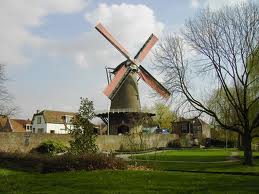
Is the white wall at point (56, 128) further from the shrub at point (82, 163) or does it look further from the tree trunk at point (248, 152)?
Answer: the shrub at point (82, 163)

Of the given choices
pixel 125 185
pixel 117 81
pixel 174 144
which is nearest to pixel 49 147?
pixel 117 81

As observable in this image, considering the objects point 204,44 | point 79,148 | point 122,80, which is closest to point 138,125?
point 122,80

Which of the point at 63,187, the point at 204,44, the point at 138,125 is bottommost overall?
the point at 63,187

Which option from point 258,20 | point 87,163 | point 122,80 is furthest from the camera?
point 122,80

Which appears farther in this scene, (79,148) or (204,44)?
(204,44)

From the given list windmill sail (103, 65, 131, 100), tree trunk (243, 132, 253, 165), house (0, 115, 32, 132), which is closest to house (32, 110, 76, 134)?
house (0, 115, 32, 132)

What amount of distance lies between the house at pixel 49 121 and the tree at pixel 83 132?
203 feet

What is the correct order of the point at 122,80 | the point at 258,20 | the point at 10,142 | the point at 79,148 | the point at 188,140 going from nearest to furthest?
the point at 79,148 < the point at 258,20 < the point at 10,142 < the point at 122,80 < the point at 188,140

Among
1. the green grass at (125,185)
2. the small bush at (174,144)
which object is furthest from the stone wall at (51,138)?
the green grass at (125,185)

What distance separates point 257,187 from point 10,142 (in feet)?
107

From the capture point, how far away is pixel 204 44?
107 ft

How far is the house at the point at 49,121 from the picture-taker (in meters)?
88.9

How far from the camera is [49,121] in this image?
8925 cm

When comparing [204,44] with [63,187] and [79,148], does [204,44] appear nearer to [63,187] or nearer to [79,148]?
[79,148]
